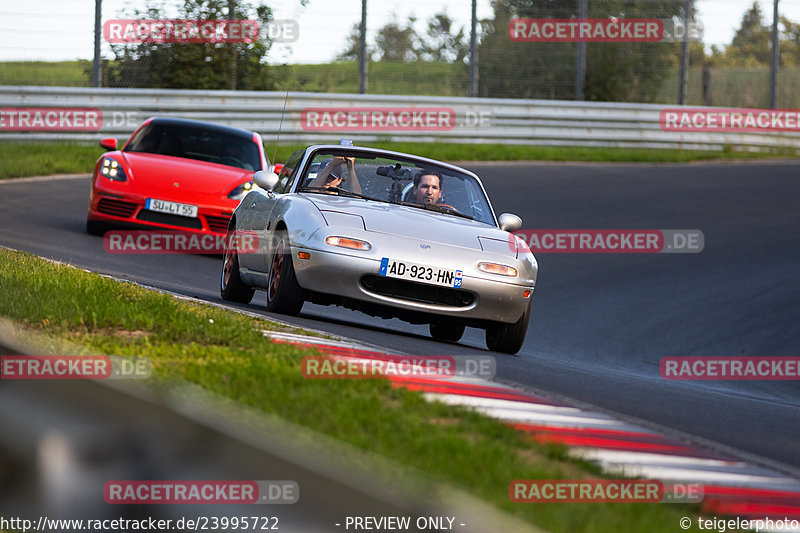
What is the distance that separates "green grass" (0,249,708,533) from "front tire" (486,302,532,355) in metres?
2.15

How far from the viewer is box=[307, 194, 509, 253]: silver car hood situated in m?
8.08

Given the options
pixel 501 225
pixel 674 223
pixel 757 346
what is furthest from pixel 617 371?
pixel 674 223

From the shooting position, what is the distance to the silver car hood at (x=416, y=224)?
8.08 m

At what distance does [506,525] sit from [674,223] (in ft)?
47.6

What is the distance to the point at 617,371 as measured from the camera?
9000 millimetres

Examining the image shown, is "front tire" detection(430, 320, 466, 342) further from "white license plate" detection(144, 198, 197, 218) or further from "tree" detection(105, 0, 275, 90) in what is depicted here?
"tree" detection(105, 0, 275, 90)

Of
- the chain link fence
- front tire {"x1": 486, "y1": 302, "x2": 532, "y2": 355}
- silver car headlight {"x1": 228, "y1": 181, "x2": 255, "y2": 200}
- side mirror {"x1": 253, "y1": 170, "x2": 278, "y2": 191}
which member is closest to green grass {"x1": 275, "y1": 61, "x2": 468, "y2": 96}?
the chain link fence

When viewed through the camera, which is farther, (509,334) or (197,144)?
(197,144)

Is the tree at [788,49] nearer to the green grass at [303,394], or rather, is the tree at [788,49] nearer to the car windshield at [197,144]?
the car windshield at [197,144]

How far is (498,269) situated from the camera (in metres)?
8.14

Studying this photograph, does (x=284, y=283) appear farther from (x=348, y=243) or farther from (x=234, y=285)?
(x=234, y=285)

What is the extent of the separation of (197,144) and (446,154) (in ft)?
29.2

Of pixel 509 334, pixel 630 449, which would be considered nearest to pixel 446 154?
pixel 509 334

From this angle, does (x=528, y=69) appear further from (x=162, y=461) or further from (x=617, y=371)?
(x=162, y=461)
